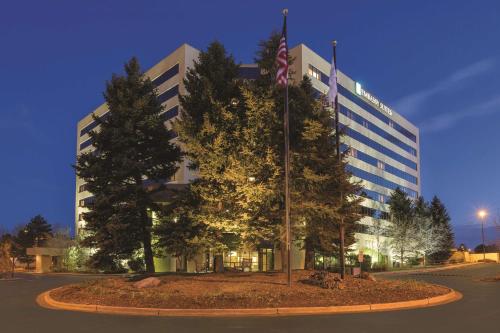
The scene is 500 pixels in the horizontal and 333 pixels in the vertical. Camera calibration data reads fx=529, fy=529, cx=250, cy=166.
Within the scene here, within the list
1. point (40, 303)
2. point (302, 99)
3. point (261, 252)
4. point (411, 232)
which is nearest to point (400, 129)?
point (411, 232)

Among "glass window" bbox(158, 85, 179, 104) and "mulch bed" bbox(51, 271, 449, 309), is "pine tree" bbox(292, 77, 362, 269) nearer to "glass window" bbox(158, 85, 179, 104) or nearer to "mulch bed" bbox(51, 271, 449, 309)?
"mulch bed" bbox(51, 271, 449, 309)

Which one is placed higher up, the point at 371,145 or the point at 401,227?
the point at 371,145

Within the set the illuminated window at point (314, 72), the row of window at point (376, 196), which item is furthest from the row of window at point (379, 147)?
the illuminated window at point (314, 72)

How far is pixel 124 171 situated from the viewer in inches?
1162

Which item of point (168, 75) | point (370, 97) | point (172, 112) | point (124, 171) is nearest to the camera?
point (124, 171)

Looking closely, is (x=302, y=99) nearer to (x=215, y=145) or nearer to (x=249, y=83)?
(x=249, y=83)

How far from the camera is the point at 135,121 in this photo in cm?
3053

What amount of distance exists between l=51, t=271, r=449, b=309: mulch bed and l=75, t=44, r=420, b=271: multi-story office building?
26133 mm

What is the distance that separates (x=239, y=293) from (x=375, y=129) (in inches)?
3040

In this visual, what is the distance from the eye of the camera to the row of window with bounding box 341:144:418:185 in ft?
262

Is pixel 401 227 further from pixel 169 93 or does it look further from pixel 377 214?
pixel 169 93

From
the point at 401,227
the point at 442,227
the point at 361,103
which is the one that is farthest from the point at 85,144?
the point at 442,227

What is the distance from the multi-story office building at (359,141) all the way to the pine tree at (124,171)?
1637 cm

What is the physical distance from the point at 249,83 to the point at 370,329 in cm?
1644
